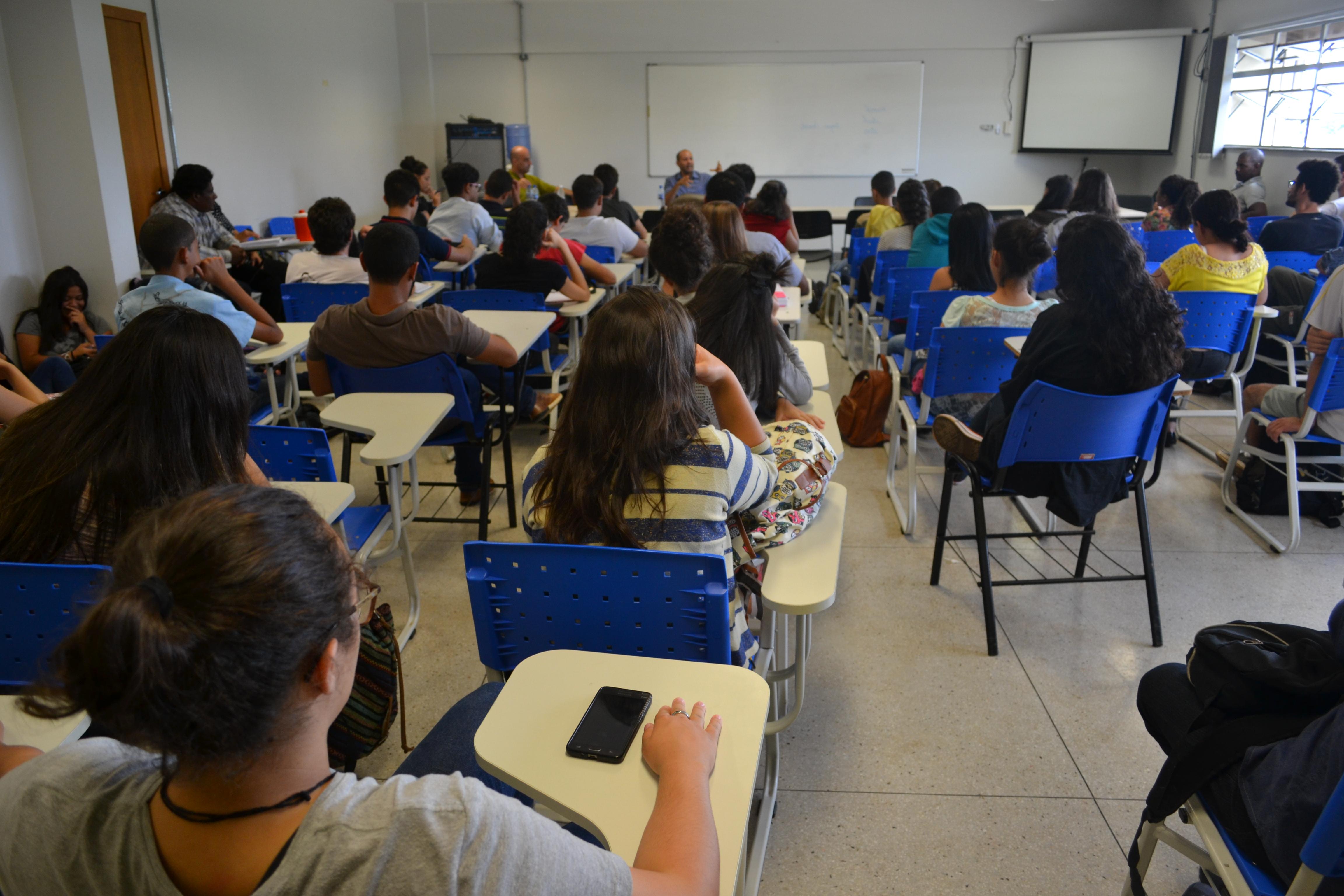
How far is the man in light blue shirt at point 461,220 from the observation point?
18.7 ft

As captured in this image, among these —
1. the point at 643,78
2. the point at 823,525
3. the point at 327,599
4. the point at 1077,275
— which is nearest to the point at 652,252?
the point at 1077,275

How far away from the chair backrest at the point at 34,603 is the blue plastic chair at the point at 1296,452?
3.32 m

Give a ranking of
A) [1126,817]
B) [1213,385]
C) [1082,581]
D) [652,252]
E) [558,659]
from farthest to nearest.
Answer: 1. [1213,385]
2. [652,252]
3. [1082,581]
4. [1126,817]
5. [558,659]

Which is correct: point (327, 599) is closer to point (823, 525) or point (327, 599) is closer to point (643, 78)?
point (823, 525)

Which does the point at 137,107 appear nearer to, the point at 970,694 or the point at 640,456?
the point at 640,456

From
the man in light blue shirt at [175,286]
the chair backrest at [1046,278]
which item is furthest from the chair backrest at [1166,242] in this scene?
the man in light blue shirt at [175,286]

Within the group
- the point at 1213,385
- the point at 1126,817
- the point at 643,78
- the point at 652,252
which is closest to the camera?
the point at 1126,817

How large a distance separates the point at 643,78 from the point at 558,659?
1024cm

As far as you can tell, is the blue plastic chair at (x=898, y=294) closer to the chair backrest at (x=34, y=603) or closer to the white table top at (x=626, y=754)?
the white table top at (x=626, y=754)

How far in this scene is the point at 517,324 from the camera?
338cm

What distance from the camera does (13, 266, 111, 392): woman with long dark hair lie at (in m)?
4.43

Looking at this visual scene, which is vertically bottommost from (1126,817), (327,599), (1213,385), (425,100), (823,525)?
(1126,817)

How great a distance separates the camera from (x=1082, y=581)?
2.73 metres

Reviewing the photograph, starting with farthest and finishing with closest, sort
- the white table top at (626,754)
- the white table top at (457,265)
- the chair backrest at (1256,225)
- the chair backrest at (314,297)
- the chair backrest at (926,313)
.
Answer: the chair backrest at (1256,225) < the white table top at (457,265) < the chair backrest at (314,297) < the chair backrest at (926,313) < the white table top at (626,754)
